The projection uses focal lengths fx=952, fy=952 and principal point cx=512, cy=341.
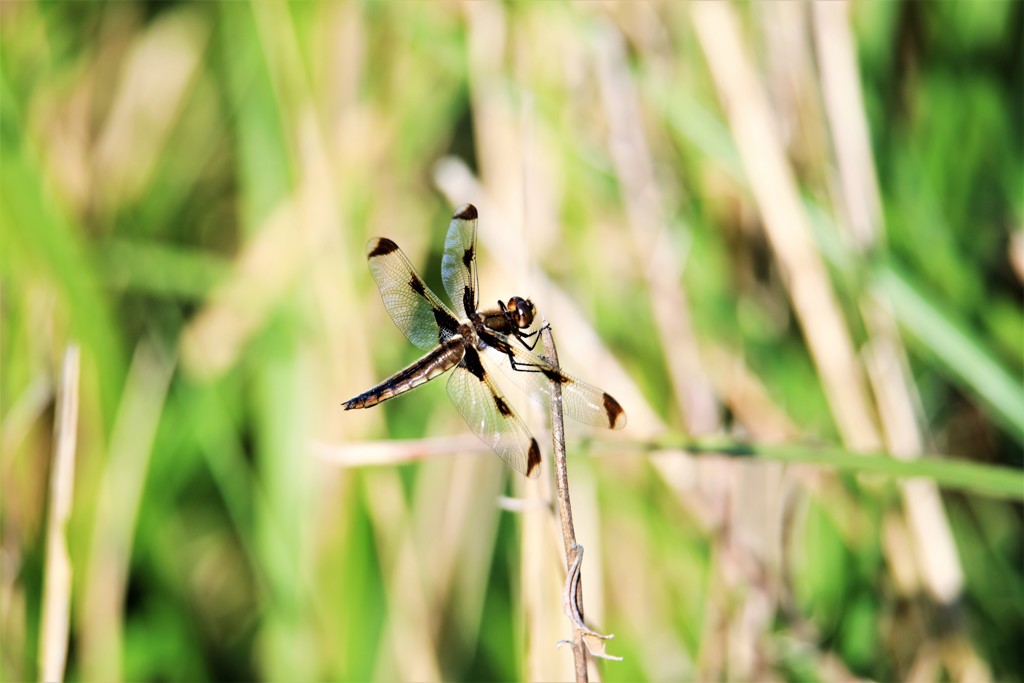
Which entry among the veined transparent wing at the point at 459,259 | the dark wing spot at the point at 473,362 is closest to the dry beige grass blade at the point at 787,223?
the veined transparent wing at the point at 459,259

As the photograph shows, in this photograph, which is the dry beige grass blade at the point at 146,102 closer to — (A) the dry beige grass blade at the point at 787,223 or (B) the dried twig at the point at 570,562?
(A) the dry beige grass blade at the point at 787,223

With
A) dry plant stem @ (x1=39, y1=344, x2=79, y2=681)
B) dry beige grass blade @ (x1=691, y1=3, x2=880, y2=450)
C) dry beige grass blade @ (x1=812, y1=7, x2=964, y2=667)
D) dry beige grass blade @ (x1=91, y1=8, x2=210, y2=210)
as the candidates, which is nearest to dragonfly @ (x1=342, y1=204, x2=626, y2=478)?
dry plant stem @ (x1=39, y1=344, x2=79, y2=681)

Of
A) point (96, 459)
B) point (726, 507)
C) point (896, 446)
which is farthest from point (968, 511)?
point (96, 459)

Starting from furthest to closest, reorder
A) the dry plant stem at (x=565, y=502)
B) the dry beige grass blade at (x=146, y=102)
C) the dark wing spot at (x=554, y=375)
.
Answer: the dry beige grass blade at (x=146, y=102) → the dark wing spot at (x=554, y=375) → the dry plant stem at (x=565, y=502)

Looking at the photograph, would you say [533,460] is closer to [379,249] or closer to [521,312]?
[521,312]

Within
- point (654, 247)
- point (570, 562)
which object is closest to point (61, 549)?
point (570, 562)

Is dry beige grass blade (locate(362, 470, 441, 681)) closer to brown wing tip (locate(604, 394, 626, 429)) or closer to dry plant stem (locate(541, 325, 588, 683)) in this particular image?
brown wing tip (locate(604, 394, 626, 429))

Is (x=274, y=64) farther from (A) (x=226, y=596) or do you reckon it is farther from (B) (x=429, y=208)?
(A) (x=226, y=596)
